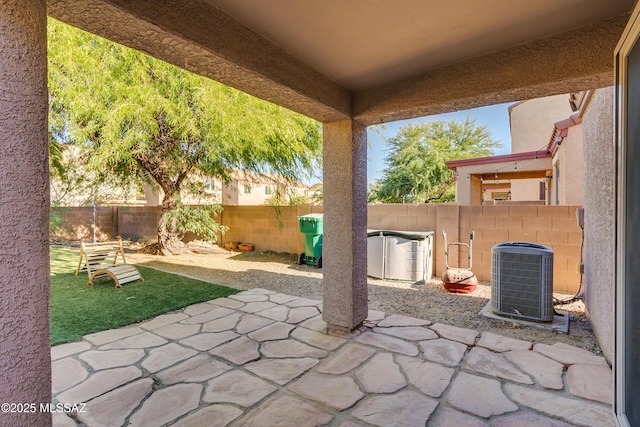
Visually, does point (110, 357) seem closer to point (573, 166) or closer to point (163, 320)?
point (163, 320)

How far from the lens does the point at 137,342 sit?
3271 mm

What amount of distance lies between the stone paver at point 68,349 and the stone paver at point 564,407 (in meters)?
3.90

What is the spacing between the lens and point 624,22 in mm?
2008

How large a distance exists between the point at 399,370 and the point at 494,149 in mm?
22196

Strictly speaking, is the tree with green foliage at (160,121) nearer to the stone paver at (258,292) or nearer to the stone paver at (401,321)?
the stone paver at (258,292)

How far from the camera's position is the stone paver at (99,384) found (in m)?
2.32

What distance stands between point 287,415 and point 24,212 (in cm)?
192

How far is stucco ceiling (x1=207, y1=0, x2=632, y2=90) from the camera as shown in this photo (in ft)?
6.21

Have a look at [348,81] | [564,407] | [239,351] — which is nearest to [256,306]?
[239,351]

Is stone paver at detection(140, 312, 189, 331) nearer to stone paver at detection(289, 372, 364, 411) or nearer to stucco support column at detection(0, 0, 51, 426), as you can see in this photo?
stone paver at detection(289, 372, 364, 411)

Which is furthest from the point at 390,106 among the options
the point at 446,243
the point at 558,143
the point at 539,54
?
the point at 558,143

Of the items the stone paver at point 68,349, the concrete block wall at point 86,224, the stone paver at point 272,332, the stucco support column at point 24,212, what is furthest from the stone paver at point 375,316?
the concrete block wall at point 86,224

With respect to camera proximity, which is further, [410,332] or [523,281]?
[523,281]

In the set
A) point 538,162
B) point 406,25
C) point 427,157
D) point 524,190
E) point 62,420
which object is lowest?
point 62,420
